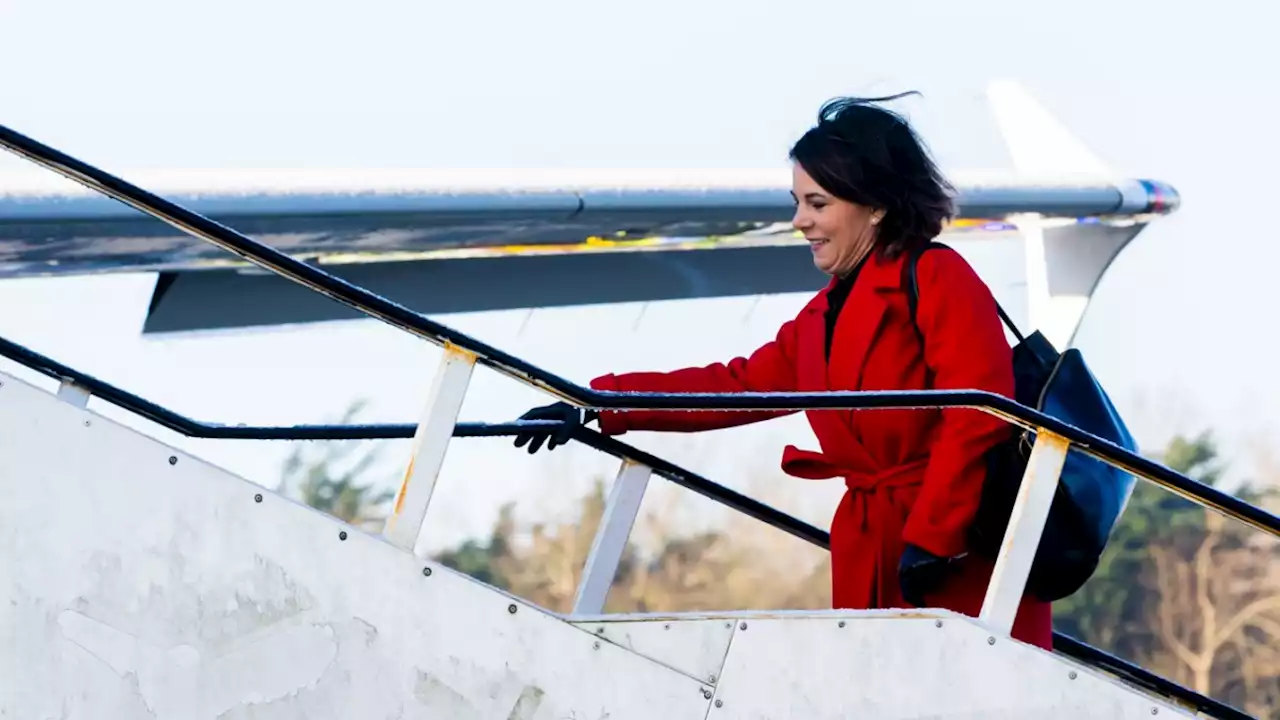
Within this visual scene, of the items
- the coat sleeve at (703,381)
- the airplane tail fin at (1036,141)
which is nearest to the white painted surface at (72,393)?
the coat sleeve at (703,381)

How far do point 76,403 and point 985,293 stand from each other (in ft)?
6.93

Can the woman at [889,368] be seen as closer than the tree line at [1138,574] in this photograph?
Yes

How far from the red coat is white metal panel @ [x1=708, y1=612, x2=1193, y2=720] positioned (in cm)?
27

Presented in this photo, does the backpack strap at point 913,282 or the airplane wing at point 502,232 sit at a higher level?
the airplane wing at point 502,232

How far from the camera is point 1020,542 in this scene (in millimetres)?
4234

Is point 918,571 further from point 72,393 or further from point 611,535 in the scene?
point 72,393

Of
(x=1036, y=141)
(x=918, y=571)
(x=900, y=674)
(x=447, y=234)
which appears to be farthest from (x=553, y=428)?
(x=1036, y=141)

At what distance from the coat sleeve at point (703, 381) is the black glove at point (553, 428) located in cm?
10

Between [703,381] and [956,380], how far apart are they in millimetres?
976

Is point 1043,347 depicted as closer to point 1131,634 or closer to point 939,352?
point 939,352

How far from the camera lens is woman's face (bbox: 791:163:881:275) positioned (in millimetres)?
4801

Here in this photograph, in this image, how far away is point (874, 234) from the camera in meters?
4.82

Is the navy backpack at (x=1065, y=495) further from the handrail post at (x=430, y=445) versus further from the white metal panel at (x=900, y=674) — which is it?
the handrail post at (x=430, y=445)

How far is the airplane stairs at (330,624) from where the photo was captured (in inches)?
154
